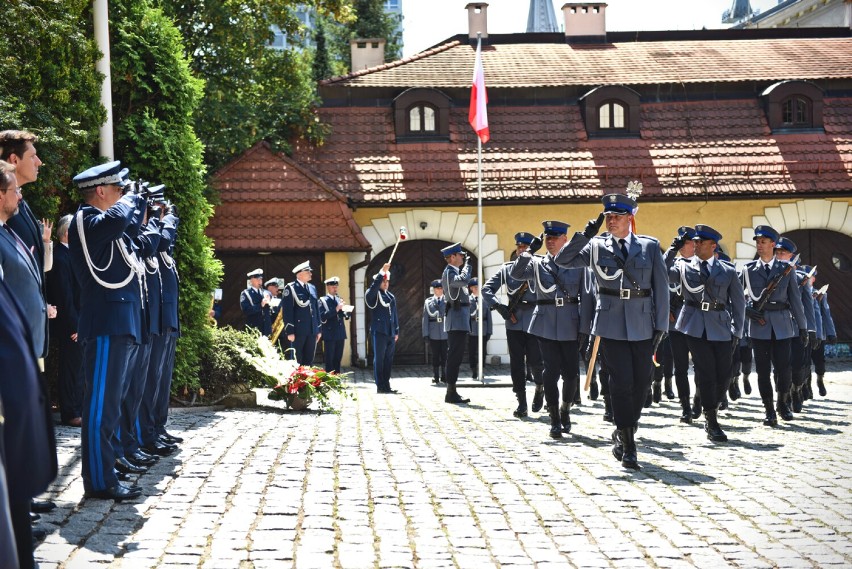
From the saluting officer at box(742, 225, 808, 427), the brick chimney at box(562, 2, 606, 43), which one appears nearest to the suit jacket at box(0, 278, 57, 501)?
the saluting officer at box(742, 225, 808, 427)

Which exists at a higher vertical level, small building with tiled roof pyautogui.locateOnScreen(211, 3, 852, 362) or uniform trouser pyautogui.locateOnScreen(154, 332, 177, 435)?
small building with tiled roof pyautogui.locateOnScreen(211, 3, 852, 362)

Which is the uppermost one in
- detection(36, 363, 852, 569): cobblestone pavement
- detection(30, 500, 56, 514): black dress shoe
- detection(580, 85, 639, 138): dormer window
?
detection(580, 85, 639, 138): dormer window

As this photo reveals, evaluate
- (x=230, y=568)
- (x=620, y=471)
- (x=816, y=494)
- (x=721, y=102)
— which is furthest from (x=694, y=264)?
(x=721, y=102)

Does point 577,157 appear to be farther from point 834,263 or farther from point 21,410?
point 21,410

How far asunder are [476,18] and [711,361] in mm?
21523

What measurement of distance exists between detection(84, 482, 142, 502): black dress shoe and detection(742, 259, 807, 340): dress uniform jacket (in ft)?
25.9

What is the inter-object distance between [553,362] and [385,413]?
296 cm

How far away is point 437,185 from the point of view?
86.4 ft

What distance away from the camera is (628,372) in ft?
31.3

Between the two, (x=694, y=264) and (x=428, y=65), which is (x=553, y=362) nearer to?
(x=694, y=264)

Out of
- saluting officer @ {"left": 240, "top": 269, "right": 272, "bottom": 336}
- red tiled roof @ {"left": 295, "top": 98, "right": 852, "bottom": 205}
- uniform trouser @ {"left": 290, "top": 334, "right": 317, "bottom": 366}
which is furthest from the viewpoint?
red tiled roof @ {"left": 295, "top": 98, "right": 852, "bottom": 205}

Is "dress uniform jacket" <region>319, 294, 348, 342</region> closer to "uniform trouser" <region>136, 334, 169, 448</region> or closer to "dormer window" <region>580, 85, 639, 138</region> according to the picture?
"dormer window" <region>580, 85, 639, 138</region>

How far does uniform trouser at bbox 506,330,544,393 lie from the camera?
1376 cm

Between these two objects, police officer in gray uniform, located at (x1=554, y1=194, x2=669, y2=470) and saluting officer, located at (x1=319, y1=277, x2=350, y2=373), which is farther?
saluting officer, located at (x1=319, y1=277, x2=350, y2=373)
